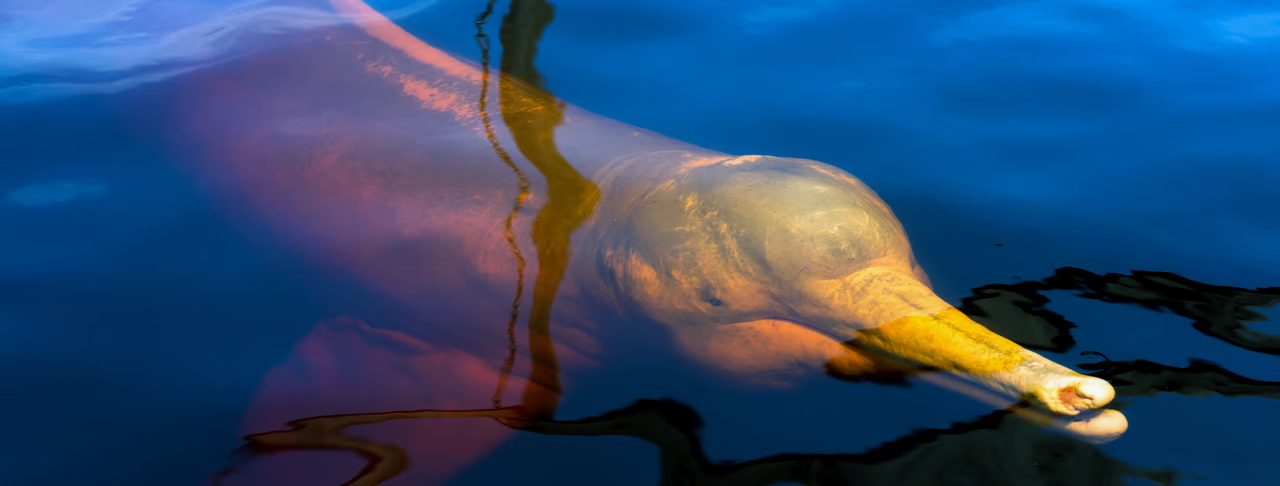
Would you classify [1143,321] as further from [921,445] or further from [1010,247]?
[921,445]

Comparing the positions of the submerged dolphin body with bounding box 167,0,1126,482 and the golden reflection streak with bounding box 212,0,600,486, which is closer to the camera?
the golden reflection streak with bounding box 212,0,600,486

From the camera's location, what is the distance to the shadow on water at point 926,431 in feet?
8.23

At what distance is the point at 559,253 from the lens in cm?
330

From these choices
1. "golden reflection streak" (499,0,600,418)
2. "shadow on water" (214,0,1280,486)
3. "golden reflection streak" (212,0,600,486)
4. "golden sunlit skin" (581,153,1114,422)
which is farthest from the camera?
"golden reflection streak" (499,0,600,418)

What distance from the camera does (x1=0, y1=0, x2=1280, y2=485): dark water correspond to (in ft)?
8.55

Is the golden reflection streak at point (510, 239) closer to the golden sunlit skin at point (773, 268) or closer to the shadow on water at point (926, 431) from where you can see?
the shadow on water at point (926, 431)

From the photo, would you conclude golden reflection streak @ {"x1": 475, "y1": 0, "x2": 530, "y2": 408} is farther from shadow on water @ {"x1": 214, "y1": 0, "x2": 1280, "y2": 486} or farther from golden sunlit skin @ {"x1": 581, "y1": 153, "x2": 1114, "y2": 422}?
golden sunlit skin @ {"x1": 581, "y1": 153, "x2": 1114, "y2": 422}

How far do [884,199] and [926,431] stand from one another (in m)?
1.43

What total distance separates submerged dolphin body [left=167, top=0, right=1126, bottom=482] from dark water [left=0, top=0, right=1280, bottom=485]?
0.15m

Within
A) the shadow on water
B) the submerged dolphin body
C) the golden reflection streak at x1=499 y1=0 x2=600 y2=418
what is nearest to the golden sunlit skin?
the submerged dolphin body

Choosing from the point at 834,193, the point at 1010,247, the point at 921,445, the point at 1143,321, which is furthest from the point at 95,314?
the point at 1143,321

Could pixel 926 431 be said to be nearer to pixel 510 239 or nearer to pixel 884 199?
pixel 884 199

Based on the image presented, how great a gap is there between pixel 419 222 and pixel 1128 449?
2.92 m

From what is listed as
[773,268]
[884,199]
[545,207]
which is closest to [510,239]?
[545,207]
